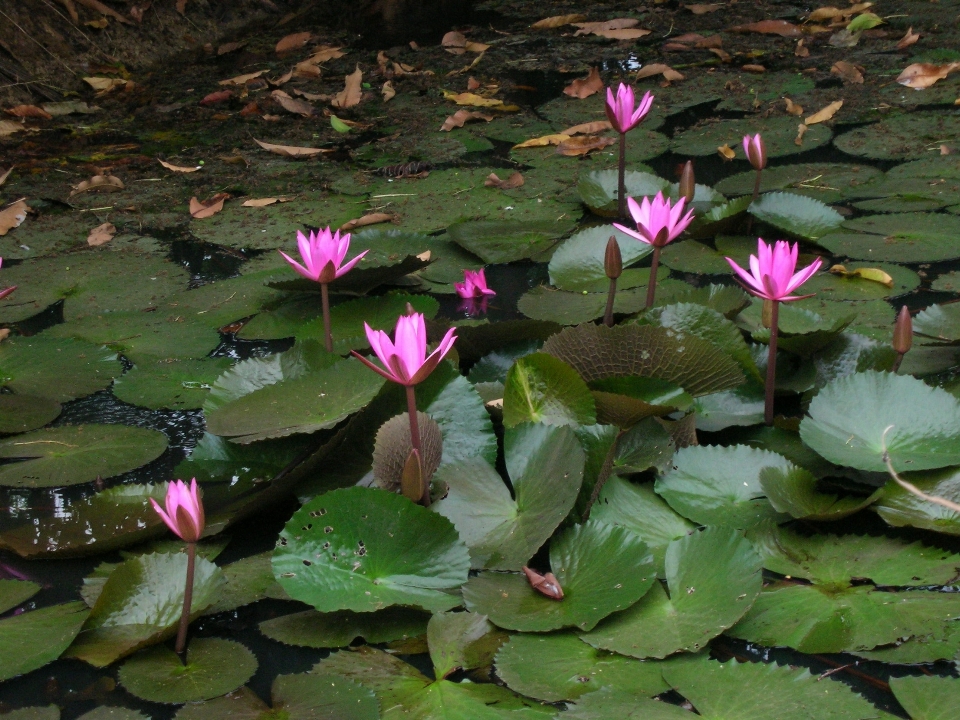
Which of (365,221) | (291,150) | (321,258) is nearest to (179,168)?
(291,150)

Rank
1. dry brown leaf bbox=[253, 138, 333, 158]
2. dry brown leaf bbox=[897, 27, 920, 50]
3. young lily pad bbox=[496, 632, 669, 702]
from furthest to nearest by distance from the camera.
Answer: dry brown leaf bbox=[897, 27, 920, 50]
dry brown leaf bbox=[253, 138, 333, 158]
young lily pad bbox=[496, 632, 669, 702]

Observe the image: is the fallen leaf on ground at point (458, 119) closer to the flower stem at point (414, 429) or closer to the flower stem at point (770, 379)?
the flower stem at point (770, 379)

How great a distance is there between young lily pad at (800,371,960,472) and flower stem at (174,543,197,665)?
864 mm

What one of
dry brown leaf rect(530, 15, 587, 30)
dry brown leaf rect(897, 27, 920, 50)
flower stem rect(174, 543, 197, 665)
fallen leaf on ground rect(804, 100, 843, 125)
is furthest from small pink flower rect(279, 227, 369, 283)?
dry brown leaf rect(530, 15, 587, 30)

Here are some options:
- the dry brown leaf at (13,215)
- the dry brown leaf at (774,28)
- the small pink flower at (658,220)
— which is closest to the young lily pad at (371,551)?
the small pink flower at (658,220)

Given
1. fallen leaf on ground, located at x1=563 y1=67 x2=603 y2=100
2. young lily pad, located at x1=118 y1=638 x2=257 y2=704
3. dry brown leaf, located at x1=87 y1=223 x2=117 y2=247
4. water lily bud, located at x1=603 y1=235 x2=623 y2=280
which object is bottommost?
young lily pad, located at x1=118 y1=638 x2=257 y2=704

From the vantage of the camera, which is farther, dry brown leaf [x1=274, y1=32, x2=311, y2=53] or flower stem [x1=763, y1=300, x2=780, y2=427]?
dry brown leaf [x1=274, y1=32, x2=311, y2=53]

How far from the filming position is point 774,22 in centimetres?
429

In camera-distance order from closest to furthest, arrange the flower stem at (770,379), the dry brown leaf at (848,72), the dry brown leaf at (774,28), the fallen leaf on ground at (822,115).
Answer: the flower stem at (770,379) → the fallen leaf on ground at (822,115) → the dry brown leaf at (848,72) → the dry brown leaf at (774,28)

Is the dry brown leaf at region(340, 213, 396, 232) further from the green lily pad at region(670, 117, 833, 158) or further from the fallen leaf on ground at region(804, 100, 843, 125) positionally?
the fallen leaf on ground at region(804, 100, 843, 125)

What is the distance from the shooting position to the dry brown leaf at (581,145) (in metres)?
2.97

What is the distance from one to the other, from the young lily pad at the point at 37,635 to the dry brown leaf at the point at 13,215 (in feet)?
5.84

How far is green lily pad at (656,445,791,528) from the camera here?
1299 mm

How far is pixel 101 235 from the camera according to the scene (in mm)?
2590
